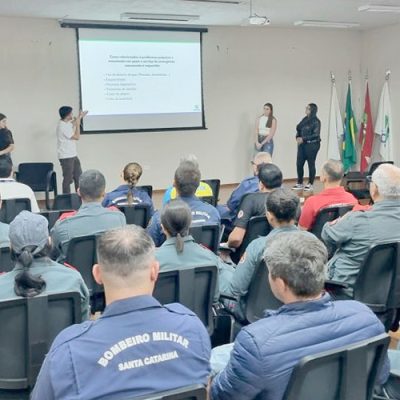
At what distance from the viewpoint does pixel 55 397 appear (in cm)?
135

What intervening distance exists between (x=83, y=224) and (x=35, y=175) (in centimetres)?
486

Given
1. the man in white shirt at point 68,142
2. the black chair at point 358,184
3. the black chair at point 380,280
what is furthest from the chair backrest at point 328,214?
the man in white shirt at point 68,142

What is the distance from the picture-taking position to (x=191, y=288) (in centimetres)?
256

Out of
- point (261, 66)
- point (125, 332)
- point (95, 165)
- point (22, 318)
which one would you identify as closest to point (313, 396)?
point (125, 332)

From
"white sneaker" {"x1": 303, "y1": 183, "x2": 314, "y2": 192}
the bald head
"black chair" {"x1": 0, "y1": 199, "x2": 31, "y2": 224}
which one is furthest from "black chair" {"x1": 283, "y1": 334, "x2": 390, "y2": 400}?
"white sneaker" {"x1": 303, "y1": 183, "x2": 314, "y2": 192}

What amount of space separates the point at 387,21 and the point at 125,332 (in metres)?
9.60

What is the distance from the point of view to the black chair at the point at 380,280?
2.86 m

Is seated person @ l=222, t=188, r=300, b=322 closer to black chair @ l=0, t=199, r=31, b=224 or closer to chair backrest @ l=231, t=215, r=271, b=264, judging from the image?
chair backrest @ l=231, t=215, r=271, b=264

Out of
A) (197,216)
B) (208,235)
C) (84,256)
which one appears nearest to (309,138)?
(197,216)

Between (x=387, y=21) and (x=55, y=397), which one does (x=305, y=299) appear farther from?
(x=387, y=21)

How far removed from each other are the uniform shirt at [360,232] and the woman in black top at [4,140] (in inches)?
223

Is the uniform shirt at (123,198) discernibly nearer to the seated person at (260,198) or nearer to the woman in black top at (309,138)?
the seated person at (260,198)

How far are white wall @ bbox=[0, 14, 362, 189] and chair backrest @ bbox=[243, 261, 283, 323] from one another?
644cm

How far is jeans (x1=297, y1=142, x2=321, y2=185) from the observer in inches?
381
